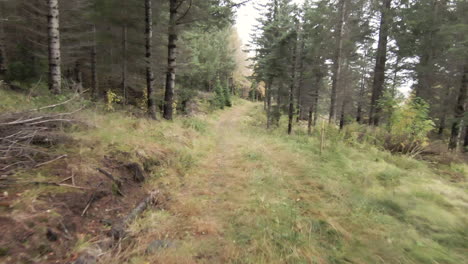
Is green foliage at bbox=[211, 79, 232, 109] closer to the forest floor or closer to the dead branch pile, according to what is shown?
the forest floor

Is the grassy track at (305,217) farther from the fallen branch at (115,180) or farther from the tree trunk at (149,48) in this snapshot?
the tree trunk at (149,48)

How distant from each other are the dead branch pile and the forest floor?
187 millimetres

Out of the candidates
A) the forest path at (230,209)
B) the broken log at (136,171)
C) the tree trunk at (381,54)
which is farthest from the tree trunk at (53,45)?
the tree trunk at (381,54)

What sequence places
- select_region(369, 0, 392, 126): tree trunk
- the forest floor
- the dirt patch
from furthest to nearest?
select_region(369, 0, 392, 126): tree trunk → the forest floor → the dirt patch

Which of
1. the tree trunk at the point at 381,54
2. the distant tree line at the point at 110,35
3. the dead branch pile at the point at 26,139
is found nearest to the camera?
the dead branch pile at the point at 26,139

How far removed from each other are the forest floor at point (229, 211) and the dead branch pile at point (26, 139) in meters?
0.19

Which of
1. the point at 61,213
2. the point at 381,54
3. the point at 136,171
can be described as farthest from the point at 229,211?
the point at 381,54

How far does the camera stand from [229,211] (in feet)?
12.4

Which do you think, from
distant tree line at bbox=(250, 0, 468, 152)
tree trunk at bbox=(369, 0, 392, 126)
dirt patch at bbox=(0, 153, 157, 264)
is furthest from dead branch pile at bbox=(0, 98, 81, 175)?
tree trunk at bbox=(369, 0, 392, 126)

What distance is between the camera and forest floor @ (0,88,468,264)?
2.56 metres

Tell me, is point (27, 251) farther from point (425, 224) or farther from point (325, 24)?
point (325, 24)

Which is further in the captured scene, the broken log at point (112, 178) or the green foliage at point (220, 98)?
the green foliage at point (220, 98)

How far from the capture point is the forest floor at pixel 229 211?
2561 millimetres

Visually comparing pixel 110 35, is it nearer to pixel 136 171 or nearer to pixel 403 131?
pixel 136 171
